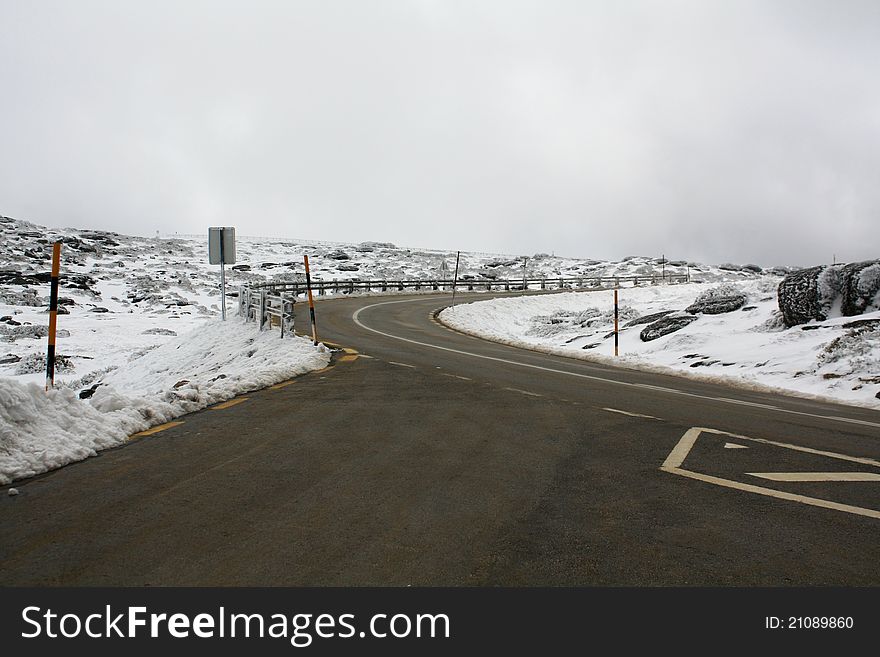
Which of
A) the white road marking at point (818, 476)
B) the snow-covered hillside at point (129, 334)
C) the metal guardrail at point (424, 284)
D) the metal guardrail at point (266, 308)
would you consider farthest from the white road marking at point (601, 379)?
the metal guardrail at point (424, 284)

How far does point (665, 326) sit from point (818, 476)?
16350 millimetres

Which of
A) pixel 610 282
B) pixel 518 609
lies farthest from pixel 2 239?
pixel 518 609

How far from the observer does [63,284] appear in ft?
138

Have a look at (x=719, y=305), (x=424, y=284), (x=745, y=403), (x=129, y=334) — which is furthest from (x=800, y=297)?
(x=424, y=284)

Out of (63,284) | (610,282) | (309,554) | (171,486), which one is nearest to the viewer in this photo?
(309,554)

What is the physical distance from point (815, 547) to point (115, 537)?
420cm

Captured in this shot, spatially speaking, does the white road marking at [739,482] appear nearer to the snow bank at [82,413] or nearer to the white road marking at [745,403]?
the white road marking at [745,403]

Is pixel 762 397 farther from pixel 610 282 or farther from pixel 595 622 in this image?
pixel 610 282

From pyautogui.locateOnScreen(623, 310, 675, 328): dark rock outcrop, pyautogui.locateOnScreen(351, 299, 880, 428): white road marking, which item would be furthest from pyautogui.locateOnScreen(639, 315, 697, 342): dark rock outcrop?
pyautogui.locateOnScreen(351, 299, 880, 428): white road marking

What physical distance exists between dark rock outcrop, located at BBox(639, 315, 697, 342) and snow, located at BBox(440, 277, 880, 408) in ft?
0.92

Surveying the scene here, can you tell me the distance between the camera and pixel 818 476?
5.46 m

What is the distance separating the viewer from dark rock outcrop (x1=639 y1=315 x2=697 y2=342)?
2081 centimetres

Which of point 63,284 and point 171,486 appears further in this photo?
point 63,284

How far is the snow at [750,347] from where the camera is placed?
12.3 metres
